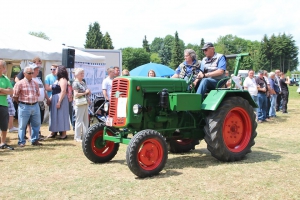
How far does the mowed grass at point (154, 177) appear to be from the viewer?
4.18 meters

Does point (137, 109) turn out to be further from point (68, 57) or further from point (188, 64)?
point (68, 57)

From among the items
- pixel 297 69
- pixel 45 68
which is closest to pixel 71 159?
pixel 45 68

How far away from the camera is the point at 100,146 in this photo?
227 inches

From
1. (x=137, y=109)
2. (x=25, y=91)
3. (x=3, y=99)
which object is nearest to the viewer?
(x=137, y=109)

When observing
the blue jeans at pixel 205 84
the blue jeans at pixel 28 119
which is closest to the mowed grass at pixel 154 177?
the blue jeans at pixel 28 119

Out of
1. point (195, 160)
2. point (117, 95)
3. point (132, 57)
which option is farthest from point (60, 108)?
point (132, 57)

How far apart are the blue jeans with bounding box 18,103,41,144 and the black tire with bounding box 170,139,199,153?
9.44 ft

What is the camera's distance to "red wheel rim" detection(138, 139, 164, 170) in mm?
4867

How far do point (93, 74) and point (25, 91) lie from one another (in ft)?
20.2

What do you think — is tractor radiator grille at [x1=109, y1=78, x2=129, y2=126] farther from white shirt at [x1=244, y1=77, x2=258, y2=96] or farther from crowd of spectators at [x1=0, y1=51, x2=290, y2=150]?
white shirt at [x1=244, y1=77, x2=258, y2=96]

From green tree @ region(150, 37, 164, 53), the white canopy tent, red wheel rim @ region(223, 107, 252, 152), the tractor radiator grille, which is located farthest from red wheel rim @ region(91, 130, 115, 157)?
green tree @ region(150, 37, 164, 53)

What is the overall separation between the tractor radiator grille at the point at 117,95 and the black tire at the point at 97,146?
0.30 metres

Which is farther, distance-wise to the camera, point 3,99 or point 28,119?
point 28,119

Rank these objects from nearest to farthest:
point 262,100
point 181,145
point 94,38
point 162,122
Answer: point 162,122 < point 181,145 < point 262,100 < point 94,38
